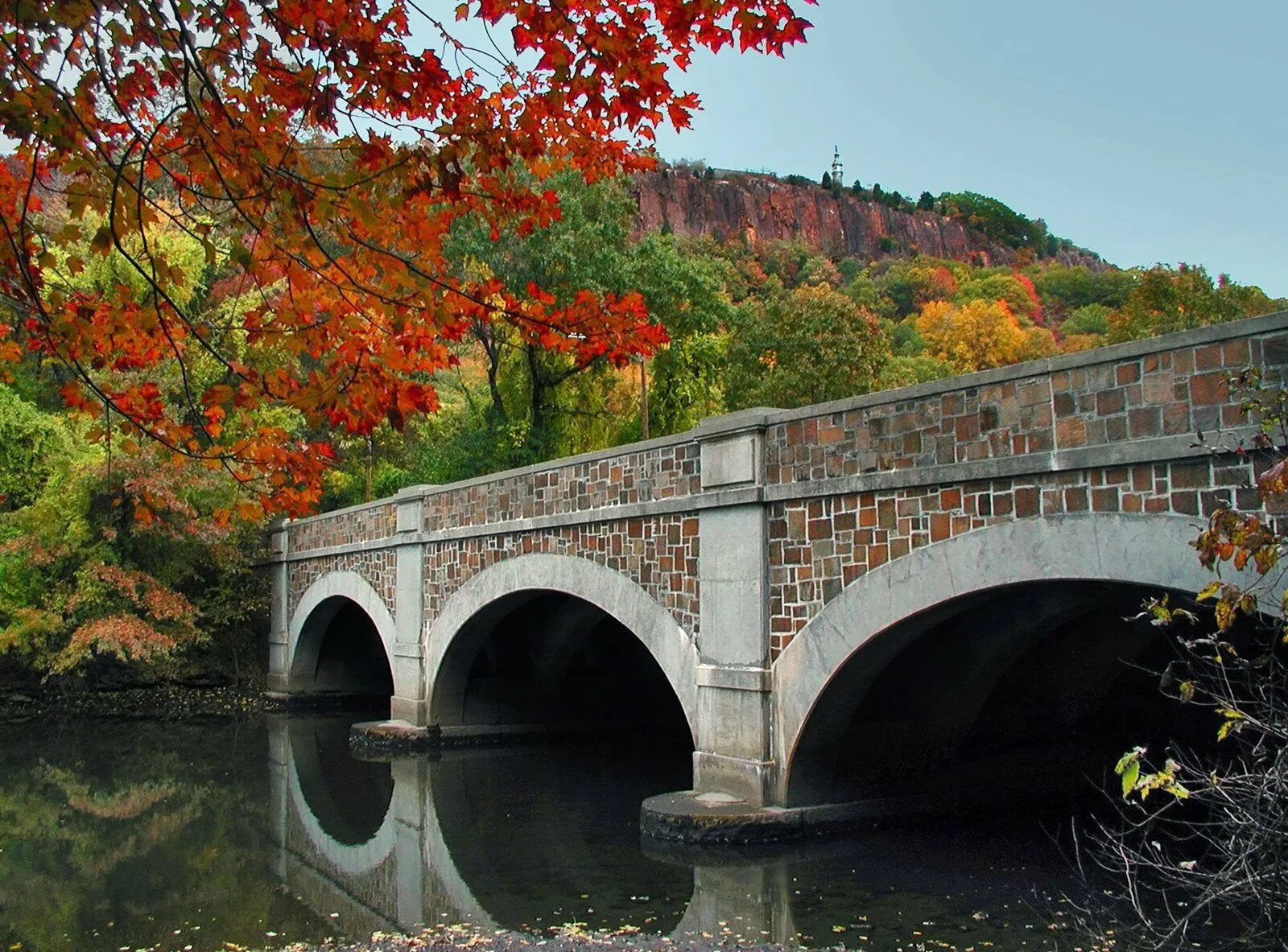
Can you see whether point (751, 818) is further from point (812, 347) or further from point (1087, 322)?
point (1087, 322)

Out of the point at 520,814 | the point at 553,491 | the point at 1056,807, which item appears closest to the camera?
the point at 1056,807

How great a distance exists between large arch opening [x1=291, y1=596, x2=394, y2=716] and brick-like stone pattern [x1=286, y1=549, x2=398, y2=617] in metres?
0.60

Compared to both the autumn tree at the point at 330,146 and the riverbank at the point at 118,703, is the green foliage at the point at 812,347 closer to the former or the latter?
the riverbank at the point at 118,703

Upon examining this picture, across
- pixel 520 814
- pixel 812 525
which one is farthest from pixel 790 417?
pixel 520 814

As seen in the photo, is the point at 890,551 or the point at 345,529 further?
the point at 345,529

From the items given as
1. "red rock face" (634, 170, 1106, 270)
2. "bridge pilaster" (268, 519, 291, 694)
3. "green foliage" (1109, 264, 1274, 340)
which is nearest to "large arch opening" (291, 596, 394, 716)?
"bridge pilaster" (268, 519, 291, 694)

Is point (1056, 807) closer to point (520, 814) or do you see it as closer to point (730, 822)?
point (730, 822)

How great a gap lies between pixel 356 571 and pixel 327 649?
3958 mm

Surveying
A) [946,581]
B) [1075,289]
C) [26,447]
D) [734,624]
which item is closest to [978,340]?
[1075,289]

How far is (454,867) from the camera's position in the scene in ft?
28.8

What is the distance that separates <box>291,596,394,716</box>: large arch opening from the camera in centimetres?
1967

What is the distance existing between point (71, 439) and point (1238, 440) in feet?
59.8

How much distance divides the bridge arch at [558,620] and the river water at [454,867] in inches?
39.4

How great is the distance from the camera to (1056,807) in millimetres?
9609
